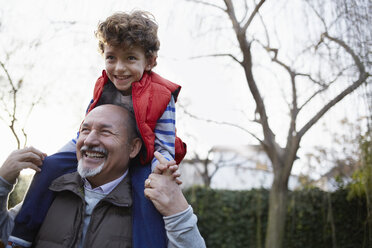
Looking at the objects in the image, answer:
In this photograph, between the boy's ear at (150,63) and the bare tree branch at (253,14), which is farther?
the bare tree branch at (253,14)

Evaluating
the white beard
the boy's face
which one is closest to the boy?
the boy's face

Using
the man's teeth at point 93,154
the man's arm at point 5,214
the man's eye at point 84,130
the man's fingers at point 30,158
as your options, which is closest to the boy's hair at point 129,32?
the man's eye at point 84,130

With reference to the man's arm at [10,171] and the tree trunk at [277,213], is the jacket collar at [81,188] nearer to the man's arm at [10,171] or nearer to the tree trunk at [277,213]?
the man's arm at [10,171]

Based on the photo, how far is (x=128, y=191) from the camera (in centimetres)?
205

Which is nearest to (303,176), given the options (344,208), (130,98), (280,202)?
(344,208)

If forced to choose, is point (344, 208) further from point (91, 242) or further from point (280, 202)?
point (91, 242)

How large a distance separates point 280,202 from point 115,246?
481cm

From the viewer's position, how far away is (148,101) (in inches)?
81.7

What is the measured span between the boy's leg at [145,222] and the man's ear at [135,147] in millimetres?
168

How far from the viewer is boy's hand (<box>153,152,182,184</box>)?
6.36 ft

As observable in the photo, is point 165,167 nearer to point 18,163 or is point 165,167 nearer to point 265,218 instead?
point 18,163

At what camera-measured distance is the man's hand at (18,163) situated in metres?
1.97

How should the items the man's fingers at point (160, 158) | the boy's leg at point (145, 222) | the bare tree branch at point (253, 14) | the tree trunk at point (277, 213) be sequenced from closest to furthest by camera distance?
the boy's leg at point (145, 222) → the man's fingers at point (160, 158) → the bare tree branch at point (253, 14) → the tree trunk at point (277, 213)

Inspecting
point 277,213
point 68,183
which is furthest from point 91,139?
point 277,213
